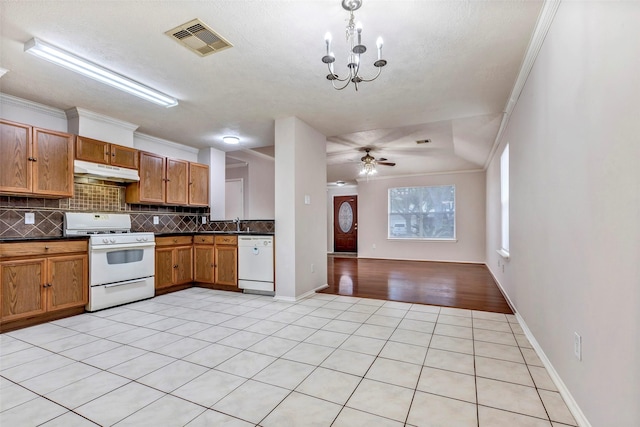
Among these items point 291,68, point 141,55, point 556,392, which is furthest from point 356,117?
point 556,392

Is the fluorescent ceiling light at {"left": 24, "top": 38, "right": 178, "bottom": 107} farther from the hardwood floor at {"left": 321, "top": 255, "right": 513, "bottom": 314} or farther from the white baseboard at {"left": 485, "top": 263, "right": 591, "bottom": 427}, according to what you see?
the white baseboard at {"left": 485, "top": 263, "right": 591, "bottom": 427}

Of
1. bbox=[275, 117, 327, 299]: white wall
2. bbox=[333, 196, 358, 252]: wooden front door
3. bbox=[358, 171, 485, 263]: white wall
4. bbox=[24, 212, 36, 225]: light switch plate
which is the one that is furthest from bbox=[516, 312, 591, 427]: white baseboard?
bbox=[333, 196, 358, 252]: wooden front door

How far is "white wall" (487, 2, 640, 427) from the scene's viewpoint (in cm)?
114

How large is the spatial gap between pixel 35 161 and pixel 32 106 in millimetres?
757

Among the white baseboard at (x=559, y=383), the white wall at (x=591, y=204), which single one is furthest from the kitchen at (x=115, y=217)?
the white wall at (x=591, y=204)

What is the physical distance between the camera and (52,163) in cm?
341

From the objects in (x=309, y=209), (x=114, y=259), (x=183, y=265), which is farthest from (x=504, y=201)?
(x=114, y=259)

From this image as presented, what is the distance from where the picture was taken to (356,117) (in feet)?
13.1

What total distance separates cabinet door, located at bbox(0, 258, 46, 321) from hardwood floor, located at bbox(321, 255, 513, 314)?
3.29 m

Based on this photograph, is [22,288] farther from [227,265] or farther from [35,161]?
[227,265]

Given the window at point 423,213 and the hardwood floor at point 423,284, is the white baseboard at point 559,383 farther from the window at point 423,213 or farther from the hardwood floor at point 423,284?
the window at point 423,213

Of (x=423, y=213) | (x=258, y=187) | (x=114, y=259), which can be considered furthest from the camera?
(x=423, y=213)

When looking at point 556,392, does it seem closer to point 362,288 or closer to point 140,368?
point 140,368

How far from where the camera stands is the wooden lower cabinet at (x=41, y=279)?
2.93 metres
